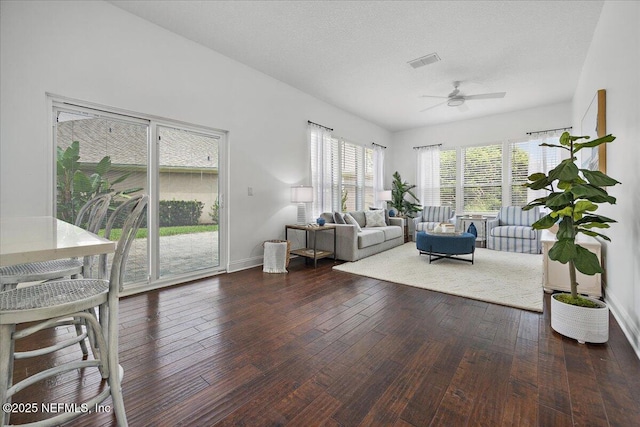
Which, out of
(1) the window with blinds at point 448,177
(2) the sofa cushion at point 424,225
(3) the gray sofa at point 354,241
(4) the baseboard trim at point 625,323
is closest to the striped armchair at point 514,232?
(2) the sofa cushion at point 424,225

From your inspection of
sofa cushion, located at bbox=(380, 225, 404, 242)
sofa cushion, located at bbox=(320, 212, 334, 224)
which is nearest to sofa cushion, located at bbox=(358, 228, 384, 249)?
sofa cushion, located at bbox=(380, 225, 404, 242)

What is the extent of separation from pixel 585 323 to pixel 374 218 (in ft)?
13.5

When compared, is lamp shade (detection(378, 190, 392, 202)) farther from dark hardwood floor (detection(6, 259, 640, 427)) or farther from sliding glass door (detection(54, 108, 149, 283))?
sliding glass door (detection(54, 108, 149, 283))

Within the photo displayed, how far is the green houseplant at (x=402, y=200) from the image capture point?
7246 mm

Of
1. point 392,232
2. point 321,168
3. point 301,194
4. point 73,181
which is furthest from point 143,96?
point 392,232

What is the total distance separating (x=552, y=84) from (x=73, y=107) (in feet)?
21.8

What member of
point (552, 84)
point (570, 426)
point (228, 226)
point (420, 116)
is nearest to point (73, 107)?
point (228, 226)

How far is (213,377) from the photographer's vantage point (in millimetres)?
1634

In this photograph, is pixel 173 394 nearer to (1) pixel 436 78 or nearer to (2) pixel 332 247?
(2) pixel 332 247

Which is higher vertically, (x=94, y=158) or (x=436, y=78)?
(x=436, y=78)

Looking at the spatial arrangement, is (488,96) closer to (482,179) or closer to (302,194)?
(482,179)

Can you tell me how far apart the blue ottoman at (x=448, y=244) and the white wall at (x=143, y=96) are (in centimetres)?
226

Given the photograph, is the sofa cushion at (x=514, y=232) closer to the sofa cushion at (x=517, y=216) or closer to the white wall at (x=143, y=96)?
the sofa cushion at (x=517, y=216)

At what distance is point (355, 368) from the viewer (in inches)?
68.0
